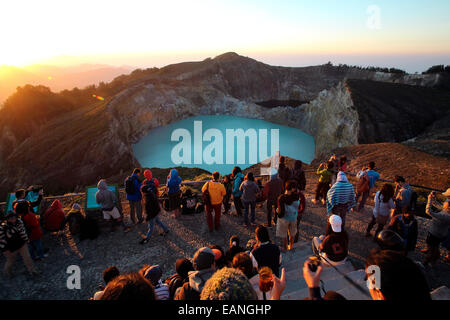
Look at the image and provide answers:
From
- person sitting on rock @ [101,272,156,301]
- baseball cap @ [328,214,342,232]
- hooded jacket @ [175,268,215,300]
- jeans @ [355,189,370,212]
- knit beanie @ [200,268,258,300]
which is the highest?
person sitting on rock @ [101,272,156,301]

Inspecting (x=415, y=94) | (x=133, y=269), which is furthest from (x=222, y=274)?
(x=415, y=94)

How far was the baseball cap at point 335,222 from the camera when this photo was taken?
4.37 meters

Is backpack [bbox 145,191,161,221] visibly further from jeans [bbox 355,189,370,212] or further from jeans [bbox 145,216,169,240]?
jeans [bbox 355,189,370,212]

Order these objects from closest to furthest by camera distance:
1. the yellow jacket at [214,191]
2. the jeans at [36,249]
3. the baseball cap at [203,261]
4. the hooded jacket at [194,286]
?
the hooded jacket at [194,286]
the baseball cap at [203,261]
the jeans at [36,249]
the yellow jacket at [214,191]

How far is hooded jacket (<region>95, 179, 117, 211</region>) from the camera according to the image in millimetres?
7344

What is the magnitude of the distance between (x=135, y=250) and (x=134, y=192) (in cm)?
174

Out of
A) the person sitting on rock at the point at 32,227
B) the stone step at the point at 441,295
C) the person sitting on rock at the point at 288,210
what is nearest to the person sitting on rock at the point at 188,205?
the person sitting on rock at the point at 288,210

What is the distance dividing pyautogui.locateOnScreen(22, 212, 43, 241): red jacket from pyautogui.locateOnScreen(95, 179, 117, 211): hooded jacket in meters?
1.50

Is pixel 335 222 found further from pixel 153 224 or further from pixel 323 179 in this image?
pixel 153 224

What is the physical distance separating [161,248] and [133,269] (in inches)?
36.6

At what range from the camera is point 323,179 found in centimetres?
881

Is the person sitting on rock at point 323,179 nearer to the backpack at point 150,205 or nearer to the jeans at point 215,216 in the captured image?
the jeans at point 215,216

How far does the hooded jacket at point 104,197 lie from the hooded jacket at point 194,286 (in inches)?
190

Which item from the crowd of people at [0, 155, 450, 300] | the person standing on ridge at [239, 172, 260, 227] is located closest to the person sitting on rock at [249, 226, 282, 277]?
the crowd of people at [0, 155, 450, 300]
